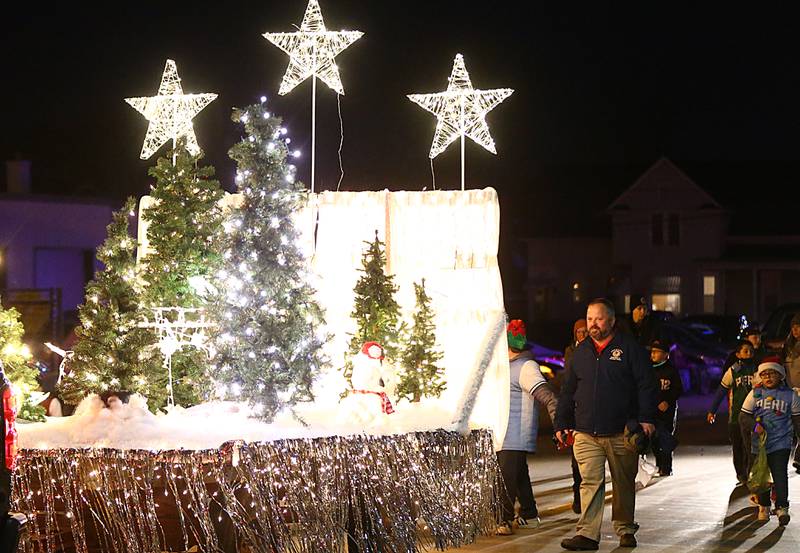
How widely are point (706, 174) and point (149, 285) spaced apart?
164 ft

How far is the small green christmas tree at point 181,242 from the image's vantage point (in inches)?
454

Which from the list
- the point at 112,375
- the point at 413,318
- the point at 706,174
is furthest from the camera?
the point at 706,174

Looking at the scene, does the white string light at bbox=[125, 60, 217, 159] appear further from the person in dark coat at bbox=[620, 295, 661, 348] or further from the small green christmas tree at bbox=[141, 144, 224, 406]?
the person in dark coat at bbox=[620, 295, 661, 348]

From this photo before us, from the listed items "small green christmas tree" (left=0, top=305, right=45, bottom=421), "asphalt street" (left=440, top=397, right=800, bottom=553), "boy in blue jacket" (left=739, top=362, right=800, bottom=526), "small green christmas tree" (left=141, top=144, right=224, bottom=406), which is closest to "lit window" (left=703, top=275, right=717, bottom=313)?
"asphalt street" (left=440, top=397, right=800, bottom=553)

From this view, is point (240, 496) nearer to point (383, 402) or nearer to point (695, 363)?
point (383, 402)

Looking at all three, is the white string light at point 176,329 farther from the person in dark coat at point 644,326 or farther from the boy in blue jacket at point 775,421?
the person in dark coat at point 644,326

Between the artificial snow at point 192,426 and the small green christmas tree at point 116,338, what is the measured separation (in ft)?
3.13

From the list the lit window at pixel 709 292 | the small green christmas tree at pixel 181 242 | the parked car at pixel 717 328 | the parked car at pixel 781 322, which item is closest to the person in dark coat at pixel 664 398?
the small green christmas tree at pixel 181 242

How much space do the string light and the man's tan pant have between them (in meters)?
3.67

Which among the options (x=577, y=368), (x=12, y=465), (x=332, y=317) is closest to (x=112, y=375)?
(x=332, y=317)

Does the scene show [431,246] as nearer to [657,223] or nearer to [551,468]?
[551,468]

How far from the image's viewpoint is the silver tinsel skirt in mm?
8648

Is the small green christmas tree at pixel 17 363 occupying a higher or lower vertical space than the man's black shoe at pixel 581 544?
higher

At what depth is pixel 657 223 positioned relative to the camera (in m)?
54.5
